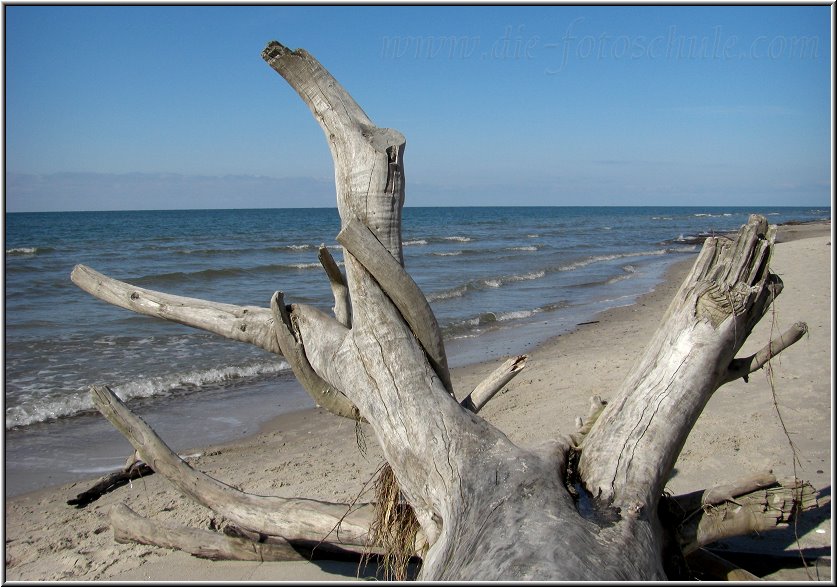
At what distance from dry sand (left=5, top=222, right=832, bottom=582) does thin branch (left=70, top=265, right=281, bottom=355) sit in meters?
0.84

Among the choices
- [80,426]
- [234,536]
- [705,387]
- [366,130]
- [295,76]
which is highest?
[295,76]

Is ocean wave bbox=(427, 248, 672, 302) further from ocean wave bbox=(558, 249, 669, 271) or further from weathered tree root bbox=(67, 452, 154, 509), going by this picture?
weathered tree root bbox=(67, 452, 154, 509)

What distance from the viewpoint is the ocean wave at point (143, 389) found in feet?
23.4

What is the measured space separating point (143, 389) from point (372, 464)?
4051 mm

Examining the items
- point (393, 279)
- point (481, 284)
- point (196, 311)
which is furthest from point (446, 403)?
point (481, 284)

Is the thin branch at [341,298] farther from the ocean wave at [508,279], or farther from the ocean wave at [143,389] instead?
the ocean wave at [508,279]

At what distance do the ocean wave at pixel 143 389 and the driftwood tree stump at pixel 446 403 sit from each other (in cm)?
470

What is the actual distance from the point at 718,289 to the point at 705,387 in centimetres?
46

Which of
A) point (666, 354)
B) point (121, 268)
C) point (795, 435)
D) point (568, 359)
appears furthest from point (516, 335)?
point (121, 268)

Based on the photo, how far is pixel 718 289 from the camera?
3.00 m

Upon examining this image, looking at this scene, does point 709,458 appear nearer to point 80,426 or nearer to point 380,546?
point 380,546

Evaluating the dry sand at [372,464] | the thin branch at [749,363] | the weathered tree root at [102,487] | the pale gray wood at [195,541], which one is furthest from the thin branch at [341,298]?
the weathered tree root at [102,487]

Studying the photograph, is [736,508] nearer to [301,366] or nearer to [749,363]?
[749,363]

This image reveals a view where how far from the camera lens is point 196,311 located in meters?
3.73
